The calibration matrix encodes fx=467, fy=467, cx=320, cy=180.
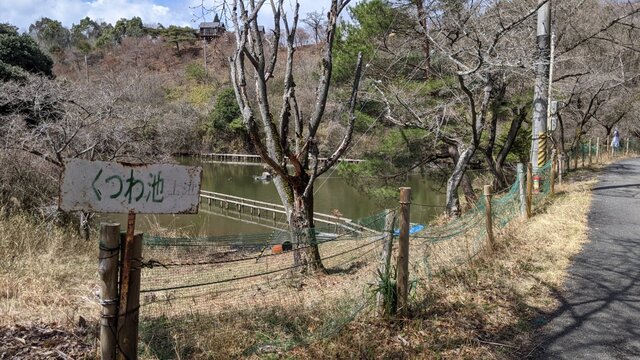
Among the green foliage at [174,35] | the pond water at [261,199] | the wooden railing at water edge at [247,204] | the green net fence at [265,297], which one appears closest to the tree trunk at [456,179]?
the pond water at [261,199]

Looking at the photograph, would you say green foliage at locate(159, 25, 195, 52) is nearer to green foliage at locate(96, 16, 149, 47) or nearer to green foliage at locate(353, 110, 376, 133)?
green foliage at locate(96, 16, 149, 47)

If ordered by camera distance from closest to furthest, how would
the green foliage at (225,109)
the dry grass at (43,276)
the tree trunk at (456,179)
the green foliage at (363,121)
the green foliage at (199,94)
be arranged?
the dry grass at (43,276), the tree trunk at (456,179), the green foliage at (363,121), the green foliage at (225,109), the green foliage at (199,94)

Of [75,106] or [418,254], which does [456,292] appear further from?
[75,106]

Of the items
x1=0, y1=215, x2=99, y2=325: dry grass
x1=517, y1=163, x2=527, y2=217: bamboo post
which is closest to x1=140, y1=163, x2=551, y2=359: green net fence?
x1=0, y1=215, x2=99, y2=325: dry grass

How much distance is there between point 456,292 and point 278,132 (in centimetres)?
381

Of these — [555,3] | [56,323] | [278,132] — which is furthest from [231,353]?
[555,3]

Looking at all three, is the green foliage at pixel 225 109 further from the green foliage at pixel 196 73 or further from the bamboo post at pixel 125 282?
the bamboo post at pixel 125 282

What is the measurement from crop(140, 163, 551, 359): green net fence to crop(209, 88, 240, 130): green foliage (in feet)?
Result: 133

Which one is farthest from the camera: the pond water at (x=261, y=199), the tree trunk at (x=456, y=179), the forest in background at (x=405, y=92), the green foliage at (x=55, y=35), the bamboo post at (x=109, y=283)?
the green foliage at (x=55, y=35)

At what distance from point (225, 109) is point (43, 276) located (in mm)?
42136

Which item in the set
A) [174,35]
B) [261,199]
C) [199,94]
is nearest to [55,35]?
[174,35]

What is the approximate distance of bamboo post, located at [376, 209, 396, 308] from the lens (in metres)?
4.01

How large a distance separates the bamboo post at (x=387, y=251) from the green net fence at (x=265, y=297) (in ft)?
0.22

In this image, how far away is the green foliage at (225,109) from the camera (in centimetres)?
4650
